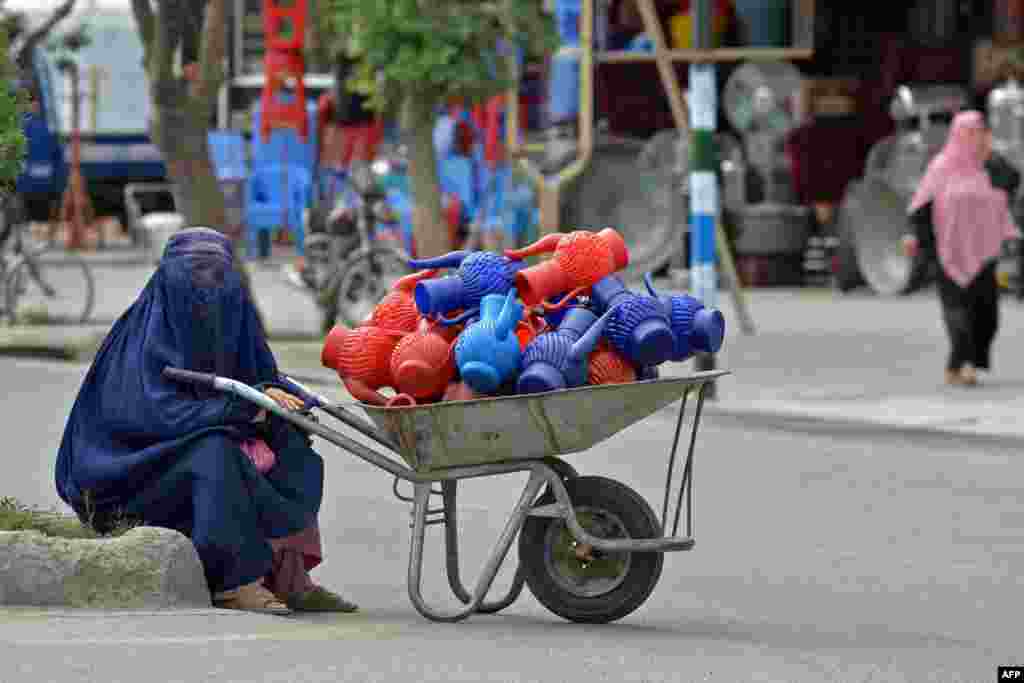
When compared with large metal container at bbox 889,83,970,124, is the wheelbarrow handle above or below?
above

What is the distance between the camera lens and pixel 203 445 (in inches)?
336

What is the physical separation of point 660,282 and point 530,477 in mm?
21446

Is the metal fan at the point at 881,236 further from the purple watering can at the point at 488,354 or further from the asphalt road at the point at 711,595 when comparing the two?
the purple watering can at the point at 488,354

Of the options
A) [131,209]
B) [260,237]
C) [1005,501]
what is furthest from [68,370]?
[131,209]

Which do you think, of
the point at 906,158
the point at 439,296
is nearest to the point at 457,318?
the point at 439,296

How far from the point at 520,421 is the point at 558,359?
22 cm

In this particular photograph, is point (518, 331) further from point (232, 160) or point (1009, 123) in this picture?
point (232, 160)

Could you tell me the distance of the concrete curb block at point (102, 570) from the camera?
840 centimetres

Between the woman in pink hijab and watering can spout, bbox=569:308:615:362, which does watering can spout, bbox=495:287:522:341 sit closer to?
watering can spout, bbox=569:308:615:362

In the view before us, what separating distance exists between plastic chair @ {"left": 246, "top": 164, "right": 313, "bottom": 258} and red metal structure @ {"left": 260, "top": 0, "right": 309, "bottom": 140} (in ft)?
2.62

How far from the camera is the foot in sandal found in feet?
29.1

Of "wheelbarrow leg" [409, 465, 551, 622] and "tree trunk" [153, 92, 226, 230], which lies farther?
"tree trunk" [153, 92, 226, 230]

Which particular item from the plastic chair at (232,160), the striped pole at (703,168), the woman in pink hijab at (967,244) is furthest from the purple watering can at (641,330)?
the plastic chair at (232,160)

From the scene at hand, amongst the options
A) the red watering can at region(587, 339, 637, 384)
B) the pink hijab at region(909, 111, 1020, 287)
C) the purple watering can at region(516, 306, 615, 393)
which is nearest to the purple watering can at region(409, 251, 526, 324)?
the purple watering can at region(516, 306, 615, 393)
